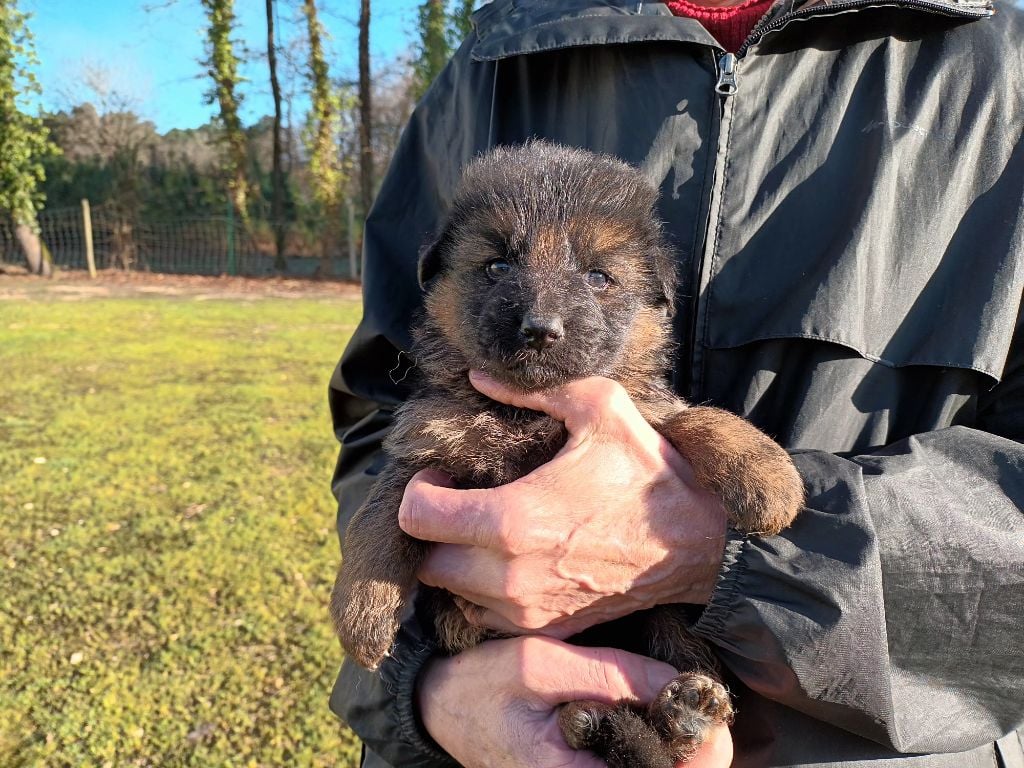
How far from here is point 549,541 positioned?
1.85 meters

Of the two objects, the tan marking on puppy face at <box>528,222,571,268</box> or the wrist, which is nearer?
the wrist

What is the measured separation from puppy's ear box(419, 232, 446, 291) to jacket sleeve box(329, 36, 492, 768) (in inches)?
3.0

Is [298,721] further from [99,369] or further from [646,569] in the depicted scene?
[99,369]

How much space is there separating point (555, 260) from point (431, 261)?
15.4 inches

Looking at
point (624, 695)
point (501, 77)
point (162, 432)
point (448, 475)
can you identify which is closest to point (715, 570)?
point (624, 695)

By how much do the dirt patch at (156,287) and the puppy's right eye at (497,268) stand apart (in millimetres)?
18839

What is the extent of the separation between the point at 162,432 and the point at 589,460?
6860 mm

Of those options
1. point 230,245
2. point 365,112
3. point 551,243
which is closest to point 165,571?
point 551,243

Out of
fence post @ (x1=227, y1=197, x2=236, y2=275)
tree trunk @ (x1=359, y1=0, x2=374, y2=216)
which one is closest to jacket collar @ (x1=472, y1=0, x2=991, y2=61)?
tree trunk @ (x1=359, y1=0, x2=374, y2=216)

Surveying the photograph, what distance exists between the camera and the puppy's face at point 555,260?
2156 millimetres

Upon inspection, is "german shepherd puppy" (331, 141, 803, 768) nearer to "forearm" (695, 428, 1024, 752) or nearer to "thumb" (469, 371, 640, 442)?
"thumb" (469, 371, 640, 442)

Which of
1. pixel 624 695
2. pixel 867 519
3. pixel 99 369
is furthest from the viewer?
pixel 99 369

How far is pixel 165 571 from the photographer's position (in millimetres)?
4922

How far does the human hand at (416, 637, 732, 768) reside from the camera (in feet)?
5.92
